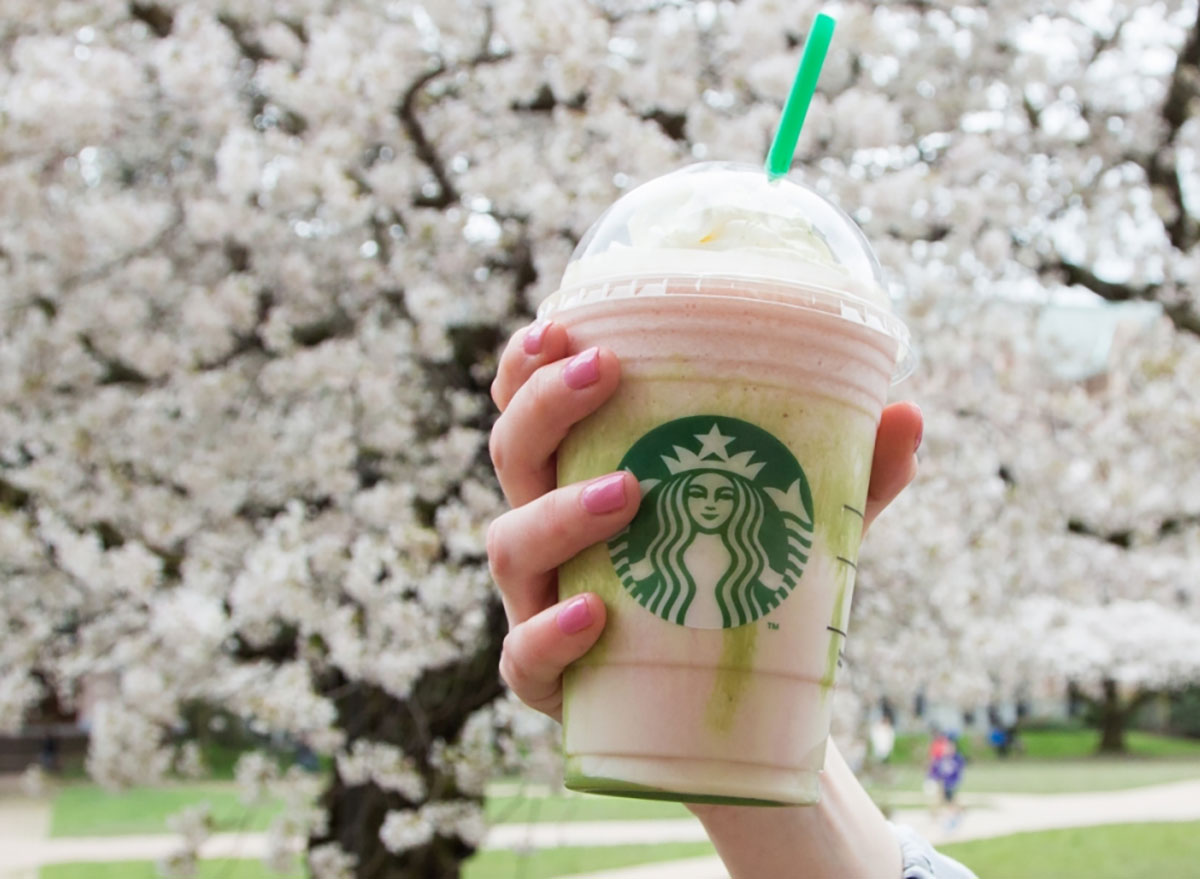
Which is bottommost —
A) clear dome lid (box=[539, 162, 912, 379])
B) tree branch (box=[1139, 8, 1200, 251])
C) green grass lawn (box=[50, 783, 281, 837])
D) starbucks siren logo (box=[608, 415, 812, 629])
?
green grass lawn (box=[50, 783, 281, 837])

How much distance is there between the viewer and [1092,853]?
11773 mm

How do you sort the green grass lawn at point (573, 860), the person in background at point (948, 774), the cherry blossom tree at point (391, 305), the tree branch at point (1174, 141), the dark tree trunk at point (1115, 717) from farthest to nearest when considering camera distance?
1. the dark tree trunk at point (1115, 717)
2. the person in background at point (948, 774)
3. the green grass lawn at point (573, 860)
4. the tree branch at point (1174, 141)
5. the cherry blossom tree at point (391, 305)

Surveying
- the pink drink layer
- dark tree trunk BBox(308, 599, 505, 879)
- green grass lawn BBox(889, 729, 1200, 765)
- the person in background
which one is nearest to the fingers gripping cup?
the pink drink layer

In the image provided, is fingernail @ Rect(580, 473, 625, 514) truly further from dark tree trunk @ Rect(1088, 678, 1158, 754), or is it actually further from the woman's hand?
dark tree trunk @ Rect(1088, 678, 1158, 754)

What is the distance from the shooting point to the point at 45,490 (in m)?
4.46

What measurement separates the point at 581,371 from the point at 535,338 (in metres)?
0.09

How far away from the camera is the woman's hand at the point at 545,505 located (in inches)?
44.8

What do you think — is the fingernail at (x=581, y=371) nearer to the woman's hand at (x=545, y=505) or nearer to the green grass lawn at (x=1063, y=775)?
the woman's hand at (x=545, y=505)

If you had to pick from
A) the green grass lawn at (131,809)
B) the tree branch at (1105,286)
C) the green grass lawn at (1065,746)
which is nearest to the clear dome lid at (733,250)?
the tree branch at (1105,286)

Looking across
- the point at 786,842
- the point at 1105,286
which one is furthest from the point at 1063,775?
the point at 786,842

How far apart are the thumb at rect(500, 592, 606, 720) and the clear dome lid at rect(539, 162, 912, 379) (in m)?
0.32

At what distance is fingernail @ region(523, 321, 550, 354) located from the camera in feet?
4.03

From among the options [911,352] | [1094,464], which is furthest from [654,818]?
[911,352]

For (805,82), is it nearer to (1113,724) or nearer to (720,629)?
(720,629)
